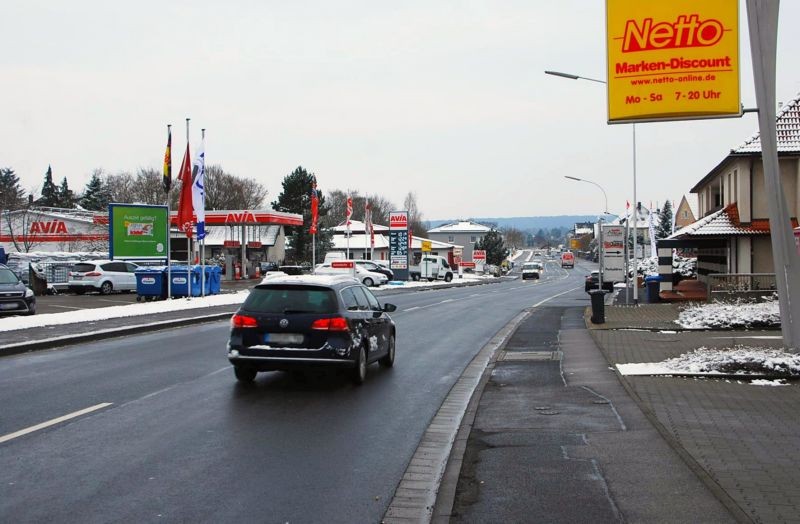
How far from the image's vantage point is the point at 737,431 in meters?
7.86

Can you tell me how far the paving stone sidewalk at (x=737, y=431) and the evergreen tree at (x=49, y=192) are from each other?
114443 millimetres

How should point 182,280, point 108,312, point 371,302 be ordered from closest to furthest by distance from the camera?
point 371,302
point 108,312
point 182,280

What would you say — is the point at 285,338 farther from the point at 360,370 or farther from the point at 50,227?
the point at 50,227

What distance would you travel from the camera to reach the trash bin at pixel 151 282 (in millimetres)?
32562

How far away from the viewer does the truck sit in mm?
69250

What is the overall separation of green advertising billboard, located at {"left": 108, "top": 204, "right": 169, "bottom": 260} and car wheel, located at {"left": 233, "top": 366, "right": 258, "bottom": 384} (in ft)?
88.4

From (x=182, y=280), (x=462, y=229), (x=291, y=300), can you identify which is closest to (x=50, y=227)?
(x=182, y=280)

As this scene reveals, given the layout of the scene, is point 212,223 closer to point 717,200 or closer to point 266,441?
point 717,200

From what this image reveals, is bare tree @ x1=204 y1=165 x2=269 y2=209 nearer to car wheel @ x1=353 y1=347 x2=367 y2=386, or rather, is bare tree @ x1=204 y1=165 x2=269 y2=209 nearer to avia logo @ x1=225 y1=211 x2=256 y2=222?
Result: avia logo @ x1=225 y1=211 x2=256 y2=222

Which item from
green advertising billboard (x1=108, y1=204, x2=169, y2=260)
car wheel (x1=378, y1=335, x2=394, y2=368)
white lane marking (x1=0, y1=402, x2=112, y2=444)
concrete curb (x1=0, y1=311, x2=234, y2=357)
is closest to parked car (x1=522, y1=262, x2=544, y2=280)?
green advertising billboard (x1=108, y1=204, x2=169, y2=260)

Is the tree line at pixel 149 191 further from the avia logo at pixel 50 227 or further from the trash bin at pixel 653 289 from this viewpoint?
the trash bin at pixel 653 289

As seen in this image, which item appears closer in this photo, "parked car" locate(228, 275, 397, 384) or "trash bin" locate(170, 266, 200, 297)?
"parked car" locate(228, 275, 397, 384)

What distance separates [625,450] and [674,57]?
7.87 metres

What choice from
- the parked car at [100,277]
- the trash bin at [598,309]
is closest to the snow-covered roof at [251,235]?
the parked car at [100,277]
